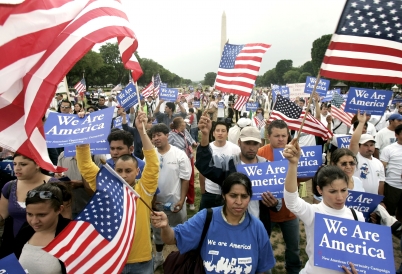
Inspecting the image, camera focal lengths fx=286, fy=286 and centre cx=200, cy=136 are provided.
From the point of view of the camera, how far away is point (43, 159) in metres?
2.18

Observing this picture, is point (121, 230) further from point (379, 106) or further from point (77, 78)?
point (77, 78)

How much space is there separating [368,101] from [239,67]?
256 centimetres

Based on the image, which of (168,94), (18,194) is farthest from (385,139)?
(168,94)

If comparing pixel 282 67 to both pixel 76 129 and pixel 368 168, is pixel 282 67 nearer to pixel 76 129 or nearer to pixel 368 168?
pixel 368 168

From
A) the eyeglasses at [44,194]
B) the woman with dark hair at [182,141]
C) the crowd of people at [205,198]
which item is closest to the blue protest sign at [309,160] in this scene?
the crowd of people at [205,198]

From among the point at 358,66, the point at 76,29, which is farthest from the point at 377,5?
the point at 76,29

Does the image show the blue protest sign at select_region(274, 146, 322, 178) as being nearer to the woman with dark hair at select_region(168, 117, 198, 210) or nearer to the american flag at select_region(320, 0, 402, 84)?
the american flag at select_region(320, 0, 402, 84)

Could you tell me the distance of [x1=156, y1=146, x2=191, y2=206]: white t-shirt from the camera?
4078 mm

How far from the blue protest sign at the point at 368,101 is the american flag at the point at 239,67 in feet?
6.16

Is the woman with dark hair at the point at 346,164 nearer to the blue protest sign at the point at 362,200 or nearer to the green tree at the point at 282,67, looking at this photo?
the blue protest sign at the point at 362,200

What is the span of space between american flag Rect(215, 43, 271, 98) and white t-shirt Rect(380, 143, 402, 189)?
247 cm

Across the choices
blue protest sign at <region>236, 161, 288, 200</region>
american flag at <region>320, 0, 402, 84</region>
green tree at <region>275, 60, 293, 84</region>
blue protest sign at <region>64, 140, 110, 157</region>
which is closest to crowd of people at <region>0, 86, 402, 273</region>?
blue protest sign at <region>236, 161, 288, 200</region>

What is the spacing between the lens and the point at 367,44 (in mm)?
2336

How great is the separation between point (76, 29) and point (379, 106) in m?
5.45
